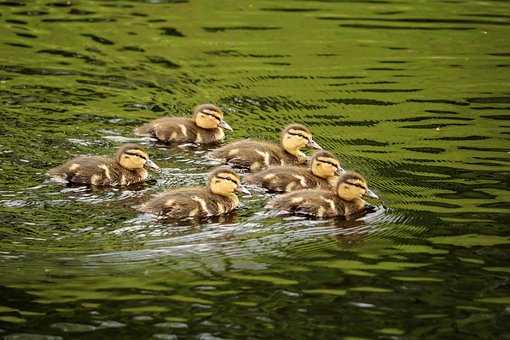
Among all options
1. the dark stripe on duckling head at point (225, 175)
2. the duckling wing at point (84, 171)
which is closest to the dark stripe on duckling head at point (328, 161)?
the dark stripe on duckling head at point (225, 175)

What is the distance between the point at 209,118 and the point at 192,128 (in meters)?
0.14

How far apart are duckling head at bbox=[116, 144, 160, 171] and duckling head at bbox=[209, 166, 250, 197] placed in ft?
2.06

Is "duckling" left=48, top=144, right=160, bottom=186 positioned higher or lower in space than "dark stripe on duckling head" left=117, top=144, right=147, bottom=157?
lower

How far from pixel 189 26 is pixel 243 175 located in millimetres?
5120

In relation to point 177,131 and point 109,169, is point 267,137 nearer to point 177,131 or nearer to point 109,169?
point 177,131

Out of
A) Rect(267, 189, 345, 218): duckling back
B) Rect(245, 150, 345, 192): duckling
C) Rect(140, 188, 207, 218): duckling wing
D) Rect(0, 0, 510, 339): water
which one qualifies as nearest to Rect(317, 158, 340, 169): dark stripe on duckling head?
Rect(245, 150, 345, 192): duckling

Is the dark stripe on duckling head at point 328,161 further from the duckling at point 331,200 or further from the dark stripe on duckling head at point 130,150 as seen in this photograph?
the dark stripe on duckling head at point 130,150

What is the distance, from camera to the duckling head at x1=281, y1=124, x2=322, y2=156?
8188 mm

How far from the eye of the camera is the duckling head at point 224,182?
7121 millimetres

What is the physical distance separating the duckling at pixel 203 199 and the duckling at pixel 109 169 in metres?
0.60

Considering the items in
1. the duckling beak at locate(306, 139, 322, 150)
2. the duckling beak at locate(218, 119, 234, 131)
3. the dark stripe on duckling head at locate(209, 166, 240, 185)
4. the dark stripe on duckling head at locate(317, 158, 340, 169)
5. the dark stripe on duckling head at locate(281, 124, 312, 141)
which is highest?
the dark stripe on duckling head at locate(281, 124, 312, 141)

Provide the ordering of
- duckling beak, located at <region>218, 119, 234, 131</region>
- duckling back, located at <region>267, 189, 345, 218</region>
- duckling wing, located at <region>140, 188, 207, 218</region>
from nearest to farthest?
1. duckling wing, located at <region>140, 188, 207, 218</region>
2. duckling back, located at <region>267, 189, 345, 218</region>
3. duckling beak, located at <region>218, 119, 234, 131</region>

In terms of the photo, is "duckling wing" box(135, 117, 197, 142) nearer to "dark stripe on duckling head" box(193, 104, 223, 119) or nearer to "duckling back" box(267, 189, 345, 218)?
"dark stripe on duckling head" box(193, 104, 223, 119)

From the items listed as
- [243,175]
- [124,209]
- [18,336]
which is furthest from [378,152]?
[18,336]
